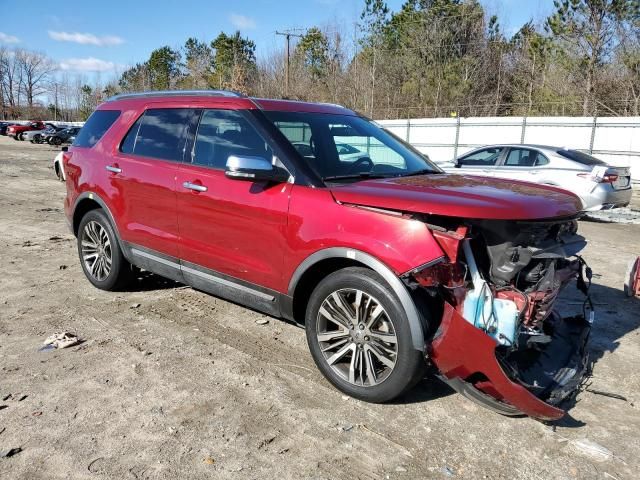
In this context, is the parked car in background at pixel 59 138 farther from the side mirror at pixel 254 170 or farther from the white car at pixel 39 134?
the side mirror at pixel 254 170

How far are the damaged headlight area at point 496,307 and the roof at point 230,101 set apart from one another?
5.71 ft

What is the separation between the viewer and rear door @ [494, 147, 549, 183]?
36.7ft

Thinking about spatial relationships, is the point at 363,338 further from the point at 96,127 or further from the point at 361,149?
the point at 96,127

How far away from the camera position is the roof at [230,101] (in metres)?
4.11

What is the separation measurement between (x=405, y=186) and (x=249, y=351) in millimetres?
1775

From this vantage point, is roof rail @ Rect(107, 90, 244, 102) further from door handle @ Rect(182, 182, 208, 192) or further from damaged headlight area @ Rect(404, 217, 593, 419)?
damaged headlight area @ Rect(404, 217, 593, 419)

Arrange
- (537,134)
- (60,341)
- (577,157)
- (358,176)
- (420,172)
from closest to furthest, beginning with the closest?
(358,176) → (60,341) → (420,172) → (577,157) → (537,134)

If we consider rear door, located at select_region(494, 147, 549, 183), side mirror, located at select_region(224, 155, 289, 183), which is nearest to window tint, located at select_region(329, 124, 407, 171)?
side mirror, located at select_region(224, 155, 289, 183)

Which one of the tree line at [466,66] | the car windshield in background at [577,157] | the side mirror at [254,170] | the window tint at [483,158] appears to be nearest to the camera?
the side mirror at [254,170]

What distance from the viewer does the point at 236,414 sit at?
10.5ft

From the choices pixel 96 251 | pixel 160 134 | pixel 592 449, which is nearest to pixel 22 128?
pixel 96 251

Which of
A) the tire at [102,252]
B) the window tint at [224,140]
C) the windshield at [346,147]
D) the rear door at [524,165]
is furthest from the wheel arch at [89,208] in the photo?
the rear door at [524,165]

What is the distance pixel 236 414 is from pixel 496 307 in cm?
168

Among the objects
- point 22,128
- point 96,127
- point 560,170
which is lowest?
point 560,170
